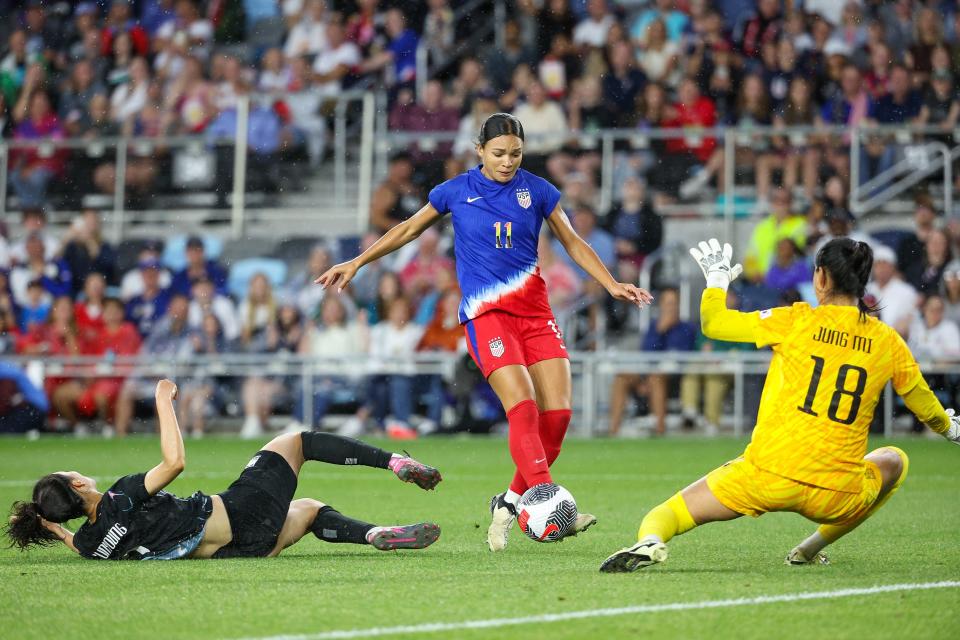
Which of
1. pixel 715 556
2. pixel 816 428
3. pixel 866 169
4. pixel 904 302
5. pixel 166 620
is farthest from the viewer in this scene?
pixel 866 169

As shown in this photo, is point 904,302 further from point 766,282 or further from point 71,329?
point 71,329

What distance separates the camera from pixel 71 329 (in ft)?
67.1

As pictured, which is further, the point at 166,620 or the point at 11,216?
the point at 11,216

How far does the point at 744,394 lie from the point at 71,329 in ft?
29.5

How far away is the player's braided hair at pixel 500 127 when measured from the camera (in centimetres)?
859

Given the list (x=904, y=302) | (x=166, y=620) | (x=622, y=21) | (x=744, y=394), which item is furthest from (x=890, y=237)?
(x=166, y=620)

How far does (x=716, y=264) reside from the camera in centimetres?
700

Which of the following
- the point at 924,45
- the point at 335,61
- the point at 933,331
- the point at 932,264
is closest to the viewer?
the point at 933,331

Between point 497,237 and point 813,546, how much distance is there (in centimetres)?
256

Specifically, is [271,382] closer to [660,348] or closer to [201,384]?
[201,384]

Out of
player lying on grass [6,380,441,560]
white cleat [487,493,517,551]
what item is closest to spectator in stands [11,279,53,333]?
player lying on grass [6,380,441,560]

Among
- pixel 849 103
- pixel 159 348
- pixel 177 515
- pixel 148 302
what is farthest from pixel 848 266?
pixel 148 302

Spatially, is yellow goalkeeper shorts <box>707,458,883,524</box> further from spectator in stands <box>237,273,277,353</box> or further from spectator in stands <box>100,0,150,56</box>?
spectator in stands <box>100,0,150,56</box>

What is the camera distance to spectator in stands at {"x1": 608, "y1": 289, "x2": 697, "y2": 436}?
18422 mm
